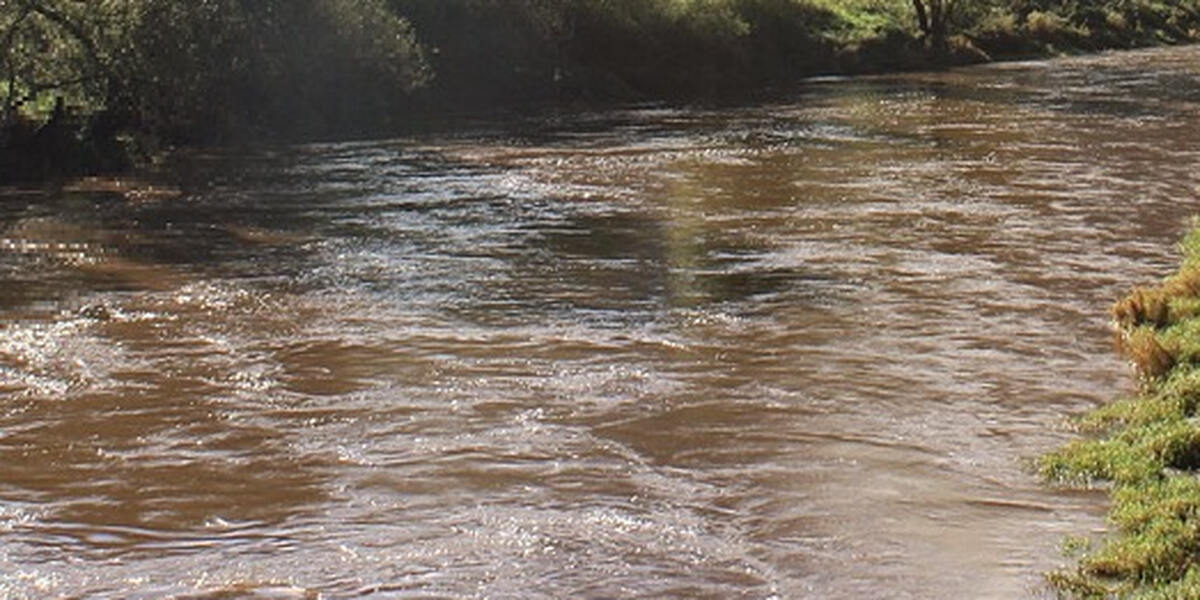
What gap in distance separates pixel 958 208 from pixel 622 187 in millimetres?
5692

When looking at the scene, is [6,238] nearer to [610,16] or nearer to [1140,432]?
[1140,432]

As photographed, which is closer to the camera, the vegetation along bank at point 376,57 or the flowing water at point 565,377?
the flowing water at point 565,377

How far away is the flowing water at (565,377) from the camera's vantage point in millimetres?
9258

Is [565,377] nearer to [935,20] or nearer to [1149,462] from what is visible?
[1149,462]

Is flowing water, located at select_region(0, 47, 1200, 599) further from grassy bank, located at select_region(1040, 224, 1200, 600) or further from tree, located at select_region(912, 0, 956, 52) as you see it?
tree, located at select_region(912, 0, 956, 52)

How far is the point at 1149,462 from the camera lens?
396 inches

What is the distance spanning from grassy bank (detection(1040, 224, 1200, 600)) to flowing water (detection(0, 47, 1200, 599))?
257mm

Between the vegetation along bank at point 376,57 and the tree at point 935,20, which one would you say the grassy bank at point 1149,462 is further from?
the tree at point 935,20

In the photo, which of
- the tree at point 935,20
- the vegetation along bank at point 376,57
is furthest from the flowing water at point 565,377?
the tree at point 935,20

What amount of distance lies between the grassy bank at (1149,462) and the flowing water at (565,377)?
0.84ft

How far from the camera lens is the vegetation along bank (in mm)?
29219

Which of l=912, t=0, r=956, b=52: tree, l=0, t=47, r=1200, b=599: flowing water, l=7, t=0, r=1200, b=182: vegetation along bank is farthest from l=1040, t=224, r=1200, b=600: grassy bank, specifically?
l=912, t=0, r=956, b=52: tree

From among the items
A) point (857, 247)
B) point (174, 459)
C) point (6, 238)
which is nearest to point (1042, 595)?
point (174, 459)

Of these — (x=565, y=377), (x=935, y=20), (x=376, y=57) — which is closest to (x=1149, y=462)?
(x=565, y=377)
